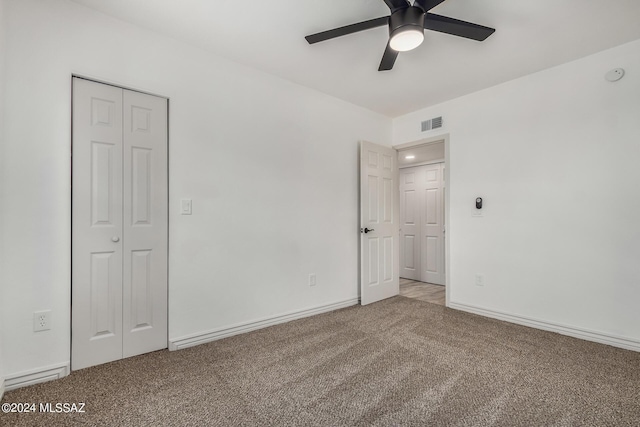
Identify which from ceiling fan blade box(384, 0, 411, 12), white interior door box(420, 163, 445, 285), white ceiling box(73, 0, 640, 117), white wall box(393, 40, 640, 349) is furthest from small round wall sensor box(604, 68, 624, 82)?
white interior door box(420, 163, 445, 285)

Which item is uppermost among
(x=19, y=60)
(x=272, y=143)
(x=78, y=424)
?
(x=19, y=60)

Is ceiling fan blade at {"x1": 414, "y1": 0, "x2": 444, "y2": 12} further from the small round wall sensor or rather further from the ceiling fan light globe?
the small round wall sensor

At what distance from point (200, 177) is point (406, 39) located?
1.85 meters

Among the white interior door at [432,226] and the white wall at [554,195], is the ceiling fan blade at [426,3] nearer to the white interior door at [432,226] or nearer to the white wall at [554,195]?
the white wall at [554,195]

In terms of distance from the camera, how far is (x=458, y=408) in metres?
1.60

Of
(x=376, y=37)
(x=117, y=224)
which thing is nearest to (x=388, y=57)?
(x=376, y=37)

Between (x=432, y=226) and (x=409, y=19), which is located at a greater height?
(x=409, y=19)

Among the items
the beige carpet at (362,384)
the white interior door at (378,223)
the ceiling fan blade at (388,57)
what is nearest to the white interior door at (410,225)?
the white interior door at (378,223)

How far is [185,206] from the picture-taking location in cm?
238

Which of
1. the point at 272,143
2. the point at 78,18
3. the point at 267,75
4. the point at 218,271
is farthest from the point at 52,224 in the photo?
the point at 267,75

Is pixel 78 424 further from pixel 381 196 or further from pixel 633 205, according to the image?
pixel 633 205

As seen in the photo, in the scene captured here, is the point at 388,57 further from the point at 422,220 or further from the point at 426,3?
the point at 422,220

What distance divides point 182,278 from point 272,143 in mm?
1481

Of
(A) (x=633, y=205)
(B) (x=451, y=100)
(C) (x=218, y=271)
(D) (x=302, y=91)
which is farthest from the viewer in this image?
(B) (x=451, y=100)
